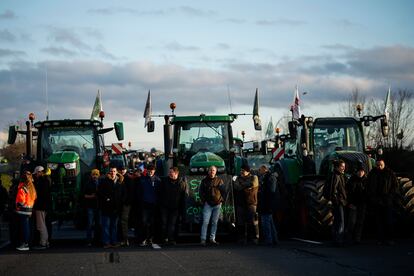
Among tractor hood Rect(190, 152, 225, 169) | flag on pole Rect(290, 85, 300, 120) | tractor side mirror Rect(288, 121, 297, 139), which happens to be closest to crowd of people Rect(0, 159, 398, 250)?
tractor hood Rect(190, 152, 225, 169)

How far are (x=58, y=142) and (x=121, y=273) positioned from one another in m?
10.1

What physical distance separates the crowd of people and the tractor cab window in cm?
200

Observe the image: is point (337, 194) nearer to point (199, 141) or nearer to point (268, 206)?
point (268, 206)

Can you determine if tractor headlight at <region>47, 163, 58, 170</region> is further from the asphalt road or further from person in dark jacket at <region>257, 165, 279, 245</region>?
person in dark jacket at <region>257, 165, 279, 245</region>

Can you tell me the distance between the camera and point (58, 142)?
21703mm

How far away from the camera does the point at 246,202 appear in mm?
18094

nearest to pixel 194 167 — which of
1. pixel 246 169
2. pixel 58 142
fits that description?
pixel 246 169

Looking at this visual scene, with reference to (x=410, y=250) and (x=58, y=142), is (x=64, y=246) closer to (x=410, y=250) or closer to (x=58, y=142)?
(x=58, y=142)

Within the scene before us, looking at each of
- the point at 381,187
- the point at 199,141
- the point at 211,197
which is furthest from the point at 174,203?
the point at 381,187

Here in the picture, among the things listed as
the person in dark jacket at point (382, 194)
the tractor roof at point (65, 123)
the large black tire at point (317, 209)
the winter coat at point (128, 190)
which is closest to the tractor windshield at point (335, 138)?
the large black tire at point (317, 209)

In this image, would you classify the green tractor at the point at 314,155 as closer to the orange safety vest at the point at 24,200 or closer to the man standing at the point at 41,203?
the man standing at the point at 41,203

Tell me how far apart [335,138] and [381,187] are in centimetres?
351

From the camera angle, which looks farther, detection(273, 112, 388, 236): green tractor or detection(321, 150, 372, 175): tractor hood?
detection(273, 112, 388, 236): green tractor

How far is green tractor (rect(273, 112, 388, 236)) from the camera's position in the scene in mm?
19094
